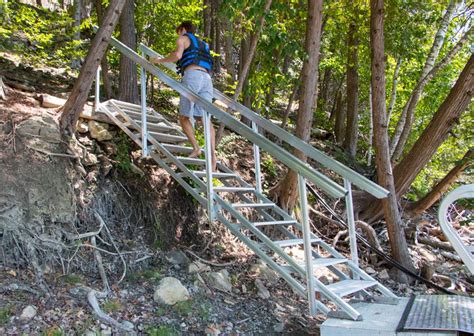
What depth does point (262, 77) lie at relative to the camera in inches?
291

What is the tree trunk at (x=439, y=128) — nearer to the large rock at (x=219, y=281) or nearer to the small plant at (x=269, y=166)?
the small plant at (x=269, y=166)

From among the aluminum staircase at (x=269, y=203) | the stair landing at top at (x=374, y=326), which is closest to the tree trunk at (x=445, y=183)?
the aluminum staircase at (x=269, y=203)

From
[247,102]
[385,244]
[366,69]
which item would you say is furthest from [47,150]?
[366,69]

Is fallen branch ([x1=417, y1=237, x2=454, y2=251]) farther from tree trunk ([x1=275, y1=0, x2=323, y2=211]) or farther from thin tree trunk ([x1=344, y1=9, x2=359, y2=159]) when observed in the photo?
thin tree trunk ([x1=344, y1=9, x2=359, y2=159])

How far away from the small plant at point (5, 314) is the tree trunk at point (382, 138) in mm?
5154

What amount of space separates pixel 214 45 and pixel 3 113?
9.99 meters

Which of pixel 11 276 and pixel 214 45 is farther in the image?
pixel 214 45

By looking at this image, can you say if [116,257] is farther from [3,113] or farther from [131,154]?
[3,113]

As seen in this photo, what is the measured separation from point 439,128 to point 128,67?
4.96 meters

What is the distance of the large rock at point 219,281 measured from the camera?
4.61 meters

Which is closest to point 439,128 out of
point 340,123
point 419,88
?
point 419,88

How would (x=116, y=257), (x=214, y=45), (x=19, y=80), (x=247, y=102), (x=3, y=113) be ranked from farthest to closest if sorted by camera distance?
1. (x=214, y=45)
2. (x=247, y=102)
3. (x=19, y=80)
4. (x=3, y=113)
5. (x=116, y=257)

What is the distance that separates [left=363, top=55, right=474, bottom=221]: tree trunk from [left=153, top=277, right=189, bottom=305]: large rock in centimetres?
459

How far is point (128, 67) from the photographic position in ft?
22.2
